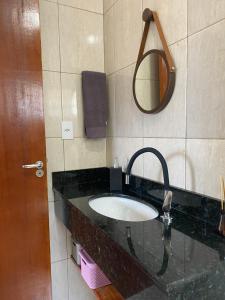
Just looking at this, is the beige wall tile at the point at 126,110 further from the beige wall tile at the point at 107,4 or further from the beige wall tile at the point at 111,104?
the beige wall tile at the point at 107,4

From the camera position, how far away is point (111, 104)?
166 centimetres

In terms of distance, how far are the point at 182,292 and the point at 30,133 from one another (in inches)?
45.7

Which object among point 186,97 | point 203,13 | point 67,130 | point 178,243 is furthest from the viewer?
point 67,130

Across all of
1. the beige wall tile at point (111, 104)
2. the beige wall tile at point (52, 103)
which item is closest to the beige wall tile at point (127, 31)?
the beige wall tile at point (111, 104)

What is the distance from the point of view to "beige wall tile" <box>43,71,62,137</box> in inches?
59.2

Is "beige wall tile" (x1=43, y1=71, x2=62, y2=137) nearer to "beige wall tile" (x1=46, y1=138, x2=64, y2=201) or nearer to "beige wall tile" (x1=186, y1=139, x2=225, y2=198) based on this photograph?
"beige wall tile" (x1=46, y1=138, x2=64, y2=201)

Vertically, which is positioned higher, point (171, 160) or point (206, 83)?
point (206, 83)

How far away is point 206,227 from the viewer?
0.91m

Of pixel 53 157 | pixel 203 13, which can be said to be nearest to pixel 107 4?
pixel 203 13

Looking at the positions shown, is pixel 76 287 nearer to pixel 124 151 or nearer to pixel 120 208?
pixel 120 208

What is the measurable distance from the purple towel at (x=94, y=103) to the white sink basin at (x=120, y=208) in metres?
0.50

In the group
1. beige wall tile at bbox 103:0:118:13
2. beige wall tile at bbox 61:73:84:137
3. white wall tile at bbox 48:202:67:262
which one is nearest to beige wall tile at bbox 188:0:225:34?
beige wall tile at bbox 103:0:118:13

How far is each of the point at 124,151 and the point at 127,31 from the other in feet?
2.47

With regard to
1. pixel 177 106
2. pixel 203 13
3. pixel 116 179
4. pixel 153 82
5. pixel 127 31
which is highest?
pixel 127 31
